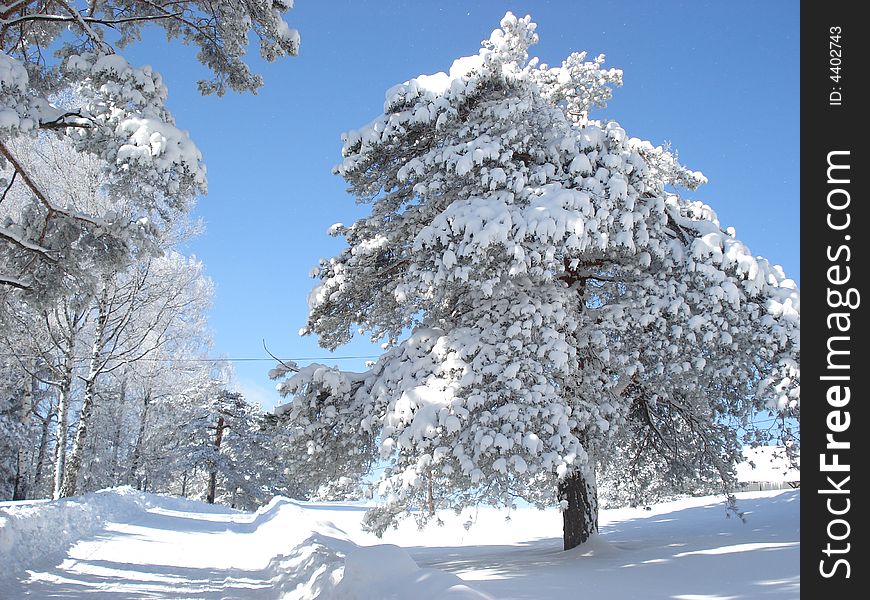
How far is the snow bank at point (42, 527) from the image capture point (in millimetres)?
8039

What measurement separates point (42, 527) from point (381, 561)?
23.7 feet

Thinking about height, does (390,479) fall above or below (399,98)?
below

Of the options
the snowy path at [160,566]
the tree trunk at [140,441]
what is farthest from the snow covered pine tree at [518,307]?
the tree trunk at [140,441]

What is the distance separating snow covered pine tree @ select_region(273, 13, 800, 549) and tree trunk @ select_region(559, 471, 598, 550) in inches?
1.2

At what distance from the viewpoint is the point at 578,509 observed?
31.2ft

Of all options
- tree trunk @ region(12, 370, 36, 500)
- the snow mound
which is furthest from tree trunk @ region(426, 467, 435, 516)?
tree trunk @ region(12, 370, 36, 500)

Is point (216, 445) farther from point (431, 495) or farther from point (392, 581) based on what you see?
point (392, 581)

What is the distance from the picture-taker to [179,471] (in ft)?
112

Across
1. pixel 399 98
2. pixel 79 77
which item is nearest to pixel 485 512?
pixel 399 98

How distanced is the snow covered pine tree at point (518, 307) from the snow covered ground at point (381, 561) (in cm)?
117

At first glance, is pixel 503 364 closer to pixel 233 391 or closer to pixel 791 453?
pixel 791 453

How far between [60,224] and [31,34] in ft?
9.37

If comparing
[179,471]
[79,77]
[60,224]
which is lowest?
[179,471]
